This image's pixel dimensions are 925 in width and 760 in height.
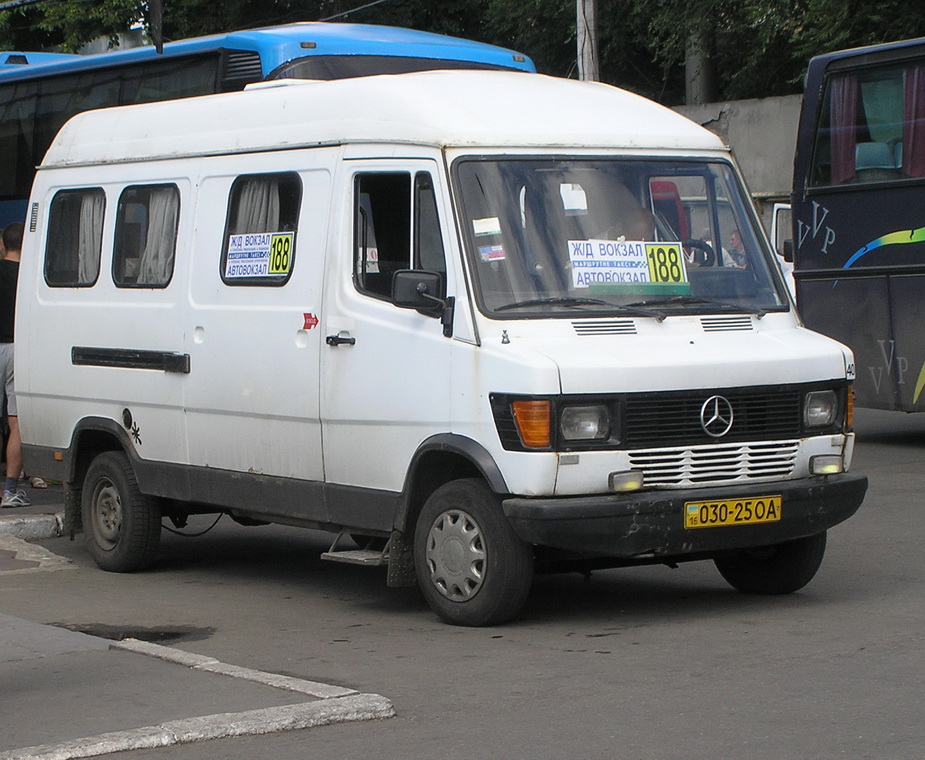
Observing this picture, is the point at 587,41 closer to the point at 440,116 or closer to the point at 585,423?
the point at 440,116

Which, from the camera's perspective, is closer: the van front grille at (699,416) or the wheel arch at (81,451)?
the van front grille at (699,416)

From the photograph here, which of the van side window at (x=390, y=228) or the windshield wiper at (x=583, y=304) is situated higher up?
the van side window at (x=390, y=228)

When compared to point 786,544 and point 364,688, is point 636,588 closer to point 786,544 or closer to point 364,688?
point 786,544

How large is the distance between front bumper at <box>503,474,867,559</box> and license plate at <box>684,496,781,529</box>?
2 centimetres

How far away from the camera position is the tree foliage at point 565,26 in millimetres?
31031

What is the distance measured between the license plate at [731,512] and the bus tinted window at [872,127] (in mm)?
7949

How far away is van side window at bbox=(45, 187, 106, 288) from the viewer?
33.2ft

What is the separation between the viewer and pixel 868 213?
50.5 feet

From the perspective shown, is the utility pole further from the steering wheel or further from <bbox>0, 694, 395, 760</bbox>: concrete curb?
<bbox>0, 694, 395, 760</bbox>: concrete curb

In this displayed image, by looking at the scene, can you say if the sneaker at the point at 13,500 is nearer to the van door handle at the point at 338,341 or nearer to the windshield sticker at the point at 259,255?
the windshield sticker at the point at 259,255

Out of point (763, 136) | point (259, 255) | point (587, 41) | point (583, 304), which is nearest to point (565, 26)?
point (763, 136)

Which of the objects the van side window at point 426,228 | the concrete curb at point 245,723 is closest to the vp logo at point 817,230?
the van side window at point 426,228

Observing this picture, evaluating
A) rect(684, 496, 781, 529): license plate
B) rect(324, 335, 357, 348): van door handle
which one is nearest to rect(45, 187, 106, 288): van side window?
rect(324, 335, 357, 348): van door handle

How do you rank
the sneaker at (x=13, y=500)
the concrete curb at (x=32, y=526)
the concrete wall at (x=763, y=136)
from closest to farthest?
the concrete curb at (x=32, y=526) → the sneaker at (x=13, y=500) → the concrete wall at (x=763, y=136)
